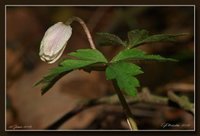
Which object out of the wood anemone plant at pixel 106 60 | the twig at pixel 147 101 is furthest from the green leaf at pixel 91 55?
the twig at pixel 147 101

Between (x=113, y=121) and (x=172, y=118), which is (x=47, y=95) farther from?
(x=172, y=118)

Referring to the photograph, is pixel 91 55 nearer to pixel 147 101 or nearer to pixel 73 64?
pixel 73 64

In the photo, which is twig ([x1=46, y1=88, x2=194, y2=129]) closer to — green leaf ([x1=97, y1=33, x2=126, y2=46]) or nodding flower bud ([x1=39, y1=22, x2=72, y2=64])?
green leaf ([x1=97, y1=33, x2=126, y2=46])

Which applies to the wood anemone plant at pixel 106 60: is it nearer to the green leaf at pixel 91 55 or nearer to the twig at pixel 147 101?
the green leaf at pixel 91 55

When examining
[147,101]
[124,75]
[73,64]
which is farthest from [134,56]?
[147,101]

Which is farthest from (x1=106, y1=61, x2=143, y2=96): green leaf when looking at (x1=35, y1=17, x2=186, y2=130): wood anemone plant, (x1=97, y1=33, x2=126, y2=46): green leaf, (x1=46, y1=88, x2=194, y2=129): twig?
(x1=46, y1=88, x2=194, y2=129): twig

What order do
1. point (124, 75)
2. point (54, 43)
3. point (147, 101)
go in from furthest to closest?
point (147, 101)
point (54, 43)
point (124, 75)
